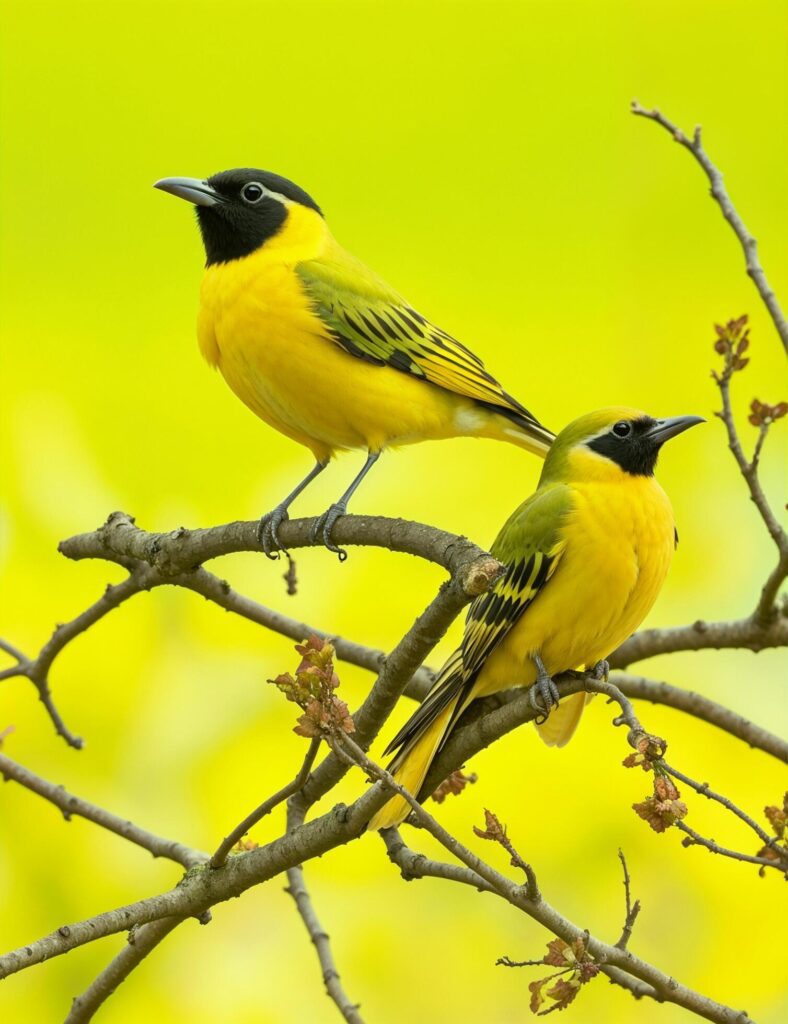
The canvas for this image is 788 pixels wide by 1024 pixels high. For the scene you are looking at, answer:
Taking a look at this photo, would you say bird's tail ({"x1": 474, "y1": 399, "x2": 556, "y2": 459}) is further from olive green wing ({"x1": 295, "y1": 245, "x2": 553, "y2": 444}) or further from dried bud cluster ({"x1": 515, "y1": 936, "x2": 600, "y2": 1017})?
dried bud cluster ({"x1": 515, "y1": 936, "x2": 600, "y2": 1017})

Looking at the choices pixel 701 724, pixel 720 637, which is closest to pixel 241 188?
pixel 720 637

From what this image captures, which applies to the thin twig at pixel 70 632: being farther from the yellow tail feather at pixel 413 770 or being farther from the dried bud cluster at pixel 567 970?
the dried bud cluster at pixel 567 970

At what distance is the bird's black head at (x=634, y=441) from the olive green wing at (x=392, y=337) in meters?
0.29

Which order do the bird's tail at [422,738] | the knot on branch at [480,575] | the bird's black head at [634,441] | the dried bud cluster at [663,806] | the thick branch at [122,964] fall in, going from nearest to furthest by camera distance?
the dried bud cluster at [663,806] < the knot on branch at [480,575] < the bird's tail at [422,738] < the thick branch at [122,964] < the bird's black head at [634,441]

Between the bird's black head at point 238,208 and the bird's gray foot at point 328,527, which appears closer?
the bird's gray foot at point 328,527

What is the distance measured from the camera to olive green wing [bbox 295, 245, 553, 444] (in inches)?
113

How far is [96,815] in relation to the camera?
9.00 ft

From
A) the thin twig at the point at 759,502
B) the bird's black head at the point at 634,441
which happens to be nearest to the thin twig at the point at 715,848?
the thin twig at the point at 759,502

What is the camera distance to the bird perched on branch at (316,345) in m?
2.79

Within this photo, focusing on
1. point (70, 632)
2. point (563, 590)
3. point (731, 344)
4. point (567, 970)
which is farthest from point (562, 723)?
point (70, 632)

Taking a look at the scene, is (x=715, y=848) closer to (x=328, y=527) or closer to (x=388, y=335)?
(x=328, y=527)

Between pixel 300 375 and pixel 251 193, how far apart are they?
0.55 metres

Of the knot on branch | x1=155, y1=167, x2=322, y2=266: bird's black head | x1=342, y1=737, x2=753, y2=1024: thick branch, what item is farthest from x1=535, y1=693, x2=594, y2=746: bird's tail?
x1=155, y1=167, x2=322, y2=266: bird's black head

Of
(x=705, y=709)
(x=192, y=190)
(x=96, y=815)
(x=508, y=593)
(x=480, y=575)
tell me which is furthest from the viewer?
(x=192, y=190)
